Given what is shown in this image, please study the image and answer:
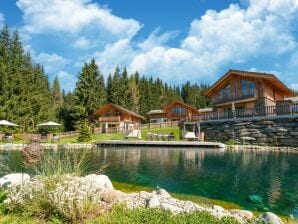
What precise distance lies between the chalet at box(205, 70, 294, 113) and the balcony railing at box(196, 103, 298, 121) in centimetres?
164

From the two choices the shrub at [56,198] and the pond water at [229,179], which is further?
the pond water at [229,179]

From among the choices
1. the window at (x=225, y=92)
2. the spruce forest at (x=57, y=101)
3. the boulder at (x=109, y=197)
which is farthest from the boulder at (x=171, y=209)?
the window at (x=225, y=92)

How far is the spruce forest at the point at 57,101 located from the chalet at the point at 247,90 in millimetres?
19176

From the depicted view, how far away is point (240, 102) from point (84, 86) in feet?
84.8

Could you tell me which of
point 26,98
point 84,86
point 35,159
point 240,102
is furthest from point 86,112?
point 35,159

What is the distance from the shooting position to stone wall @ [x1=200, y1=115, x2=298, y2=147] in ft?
65.0

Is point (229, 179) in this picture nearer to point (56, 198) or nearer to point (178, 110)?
point (56, 198)

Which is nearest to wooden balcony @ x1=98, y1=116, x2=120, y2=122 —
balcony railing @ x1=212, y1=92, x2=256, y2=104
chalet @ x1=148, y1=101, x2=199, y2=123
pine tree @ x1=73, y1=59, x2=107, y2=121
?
pine tree @ x1=73, y1=59, x2=107, y2=121

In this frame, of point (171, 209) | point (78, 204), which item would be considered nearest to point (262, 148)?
point (171, 209)

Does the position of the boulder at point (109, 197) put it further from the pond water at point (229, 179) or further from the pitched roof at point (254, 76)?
the pitched roof at point (254, 76)

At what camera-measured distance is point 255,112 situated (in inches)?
913

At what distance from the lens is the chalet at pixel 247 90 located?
1093 inches

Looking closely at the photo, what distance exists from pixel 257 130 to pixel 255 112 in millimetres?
1826

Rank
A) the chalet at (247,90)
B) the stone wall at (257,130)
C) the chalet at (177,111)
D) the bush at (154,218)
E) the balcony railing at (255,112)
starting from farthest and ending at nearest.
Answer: the chalet at (177,111), the chalet at (247,90), the balcony railing at (255,112), the stone wall at (257,130), the bush at (154,218)
